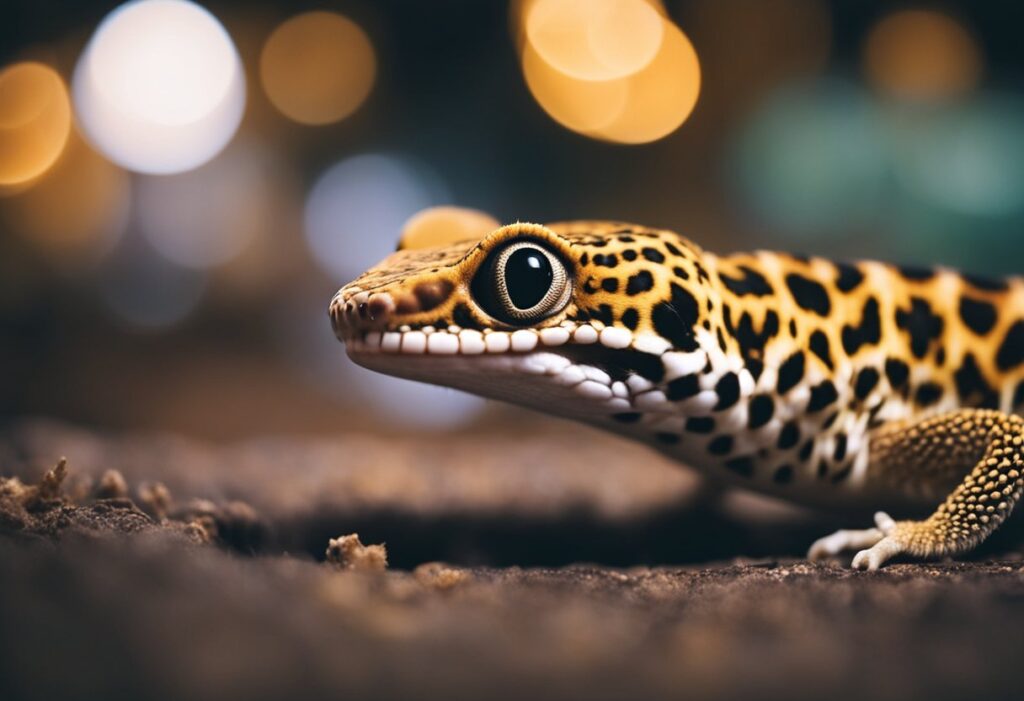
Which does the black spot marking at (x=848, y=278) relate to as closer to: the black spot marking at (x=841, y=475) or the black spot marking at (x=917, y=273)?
the black spot marking at (x=917, y=273)

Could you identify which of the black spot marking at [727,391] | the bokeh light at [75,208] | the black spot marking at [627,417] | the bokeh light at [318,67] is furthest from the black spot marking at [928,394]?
the bokeh light at [75,208]

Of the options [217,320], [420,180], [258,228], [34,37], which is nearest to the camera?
[34,37]

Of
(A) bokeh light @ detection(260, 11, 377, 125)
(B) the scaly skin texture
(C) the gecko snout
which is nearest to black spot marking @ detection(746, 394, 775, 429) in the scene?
(B) the scaly skin texture

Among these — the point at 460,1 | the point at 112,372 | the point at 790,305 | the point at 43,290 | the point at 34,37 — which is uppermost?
the point at 460,1

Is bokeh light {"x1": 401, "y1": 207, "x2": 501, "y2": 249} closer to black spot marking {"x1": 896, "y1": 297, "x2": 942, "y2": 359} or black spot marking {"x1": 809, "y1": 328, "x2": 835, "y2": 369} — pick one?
black spot marking {"x1": 809, "y1": 328, "x2": 835, "y2": 369}

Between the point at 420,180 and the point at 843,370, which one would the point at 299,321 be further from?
the point at 843,370

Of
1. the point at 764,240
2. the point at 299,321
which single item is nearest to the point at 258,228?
the point at 299,321
